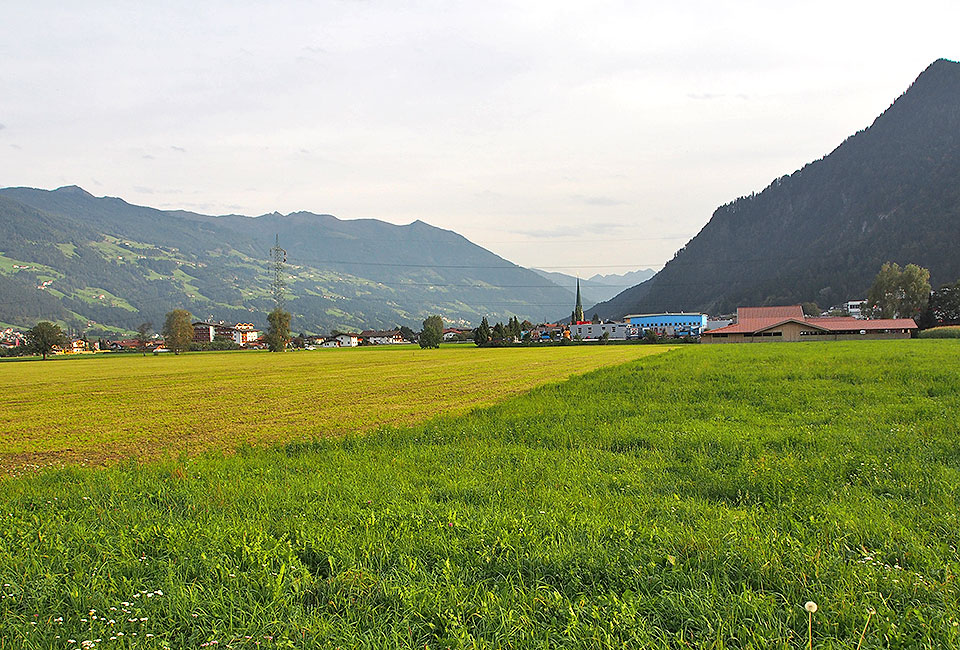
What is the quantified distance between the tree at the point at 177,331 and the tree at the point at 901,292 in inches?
5541

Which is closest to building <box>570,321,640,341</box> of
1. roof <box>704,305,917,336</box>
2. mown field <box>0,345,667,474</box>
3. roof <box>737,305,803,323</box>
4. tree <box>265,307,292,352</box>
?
roof <box>737,305,803,323</box>

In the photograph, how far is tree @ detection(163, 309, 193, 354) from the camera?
125625 millimetres

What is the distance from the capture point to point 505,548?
18.6ft

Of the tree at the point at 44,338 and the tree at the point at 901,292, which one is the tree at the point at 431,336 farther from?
the tree at the point at 901,292

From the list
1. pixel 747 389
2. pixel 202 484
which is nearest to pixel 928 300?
pixel 747 389

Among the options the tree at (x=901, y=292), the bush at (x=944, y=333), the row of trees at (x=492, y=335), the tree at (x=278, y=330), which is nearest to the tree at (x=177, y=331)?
the tree at (x=278, y=330)

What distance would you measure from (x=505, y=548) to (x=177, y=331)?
136409mm

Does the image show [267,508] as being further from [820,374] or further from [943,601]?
[820,374]

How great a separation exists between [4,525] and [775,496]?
9352mm

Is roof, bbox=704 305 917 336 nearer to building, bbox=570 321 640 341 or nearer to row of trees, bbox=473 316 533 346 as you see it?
row of trees, bbox=473 316 533 346

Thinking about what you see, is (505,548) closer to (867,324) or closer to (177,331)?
(867,324)

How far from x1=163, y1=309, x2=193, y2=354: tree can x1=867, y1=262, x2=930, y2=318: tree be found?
141m

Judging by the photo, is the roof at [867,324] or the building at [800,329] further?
the building at [800,329]

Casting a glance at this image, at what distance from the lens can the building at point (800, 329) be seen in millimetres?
95500
